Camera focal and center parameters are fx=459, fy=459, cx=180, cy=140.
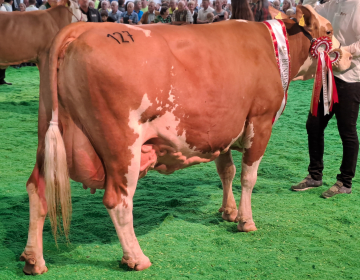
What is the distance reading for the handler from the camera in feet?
14.2

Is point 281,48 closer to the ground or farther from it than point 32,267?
farther from it

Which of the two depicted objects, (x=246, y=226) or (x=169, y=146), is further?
(x=246, y=226)

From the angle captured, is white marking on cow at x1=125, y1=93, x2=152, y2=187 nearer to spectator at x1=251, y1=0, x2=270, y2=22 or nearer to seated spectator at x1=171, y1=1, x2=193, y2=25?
spectator at x1=251, y1=0, x2=270, y2=22

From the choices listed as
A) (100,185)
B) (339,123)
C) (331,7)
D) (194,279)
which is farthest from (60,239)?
(331,7)

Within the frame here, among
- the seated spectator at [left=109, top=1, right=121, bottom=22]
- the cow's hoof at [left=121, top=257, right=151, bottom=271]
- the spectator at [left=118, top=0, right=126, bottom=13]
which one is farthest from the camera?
the spectator at [left=118, top=0, right=126, bottom=13]

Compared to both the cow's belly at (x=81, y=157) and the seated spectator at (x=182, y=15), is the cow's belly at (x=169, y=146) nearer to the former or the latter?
the cow's belly at (x=81, y=157)

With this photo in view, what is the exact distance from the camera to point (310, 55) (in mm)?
3947

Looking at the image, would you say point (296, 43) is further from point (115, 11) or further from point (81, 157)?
point (115, 11)

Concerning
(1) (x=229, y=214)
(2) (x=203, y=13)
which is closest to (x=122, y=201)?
(1) (x=229, y=214)

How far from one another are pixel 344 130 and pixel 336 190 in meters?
0.60

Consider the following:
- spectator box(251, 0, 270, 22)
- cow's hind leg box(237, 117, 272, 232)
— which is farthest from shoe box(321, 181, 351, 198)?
spectator box(251, 0, 270, 22)

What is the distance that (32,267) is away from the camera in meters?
2.98

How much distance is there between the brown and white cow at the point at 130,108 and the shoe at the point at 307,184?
5.16 feet

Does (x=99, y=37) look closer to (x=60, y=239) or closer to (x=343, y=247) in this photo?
(x=60, y=239)
